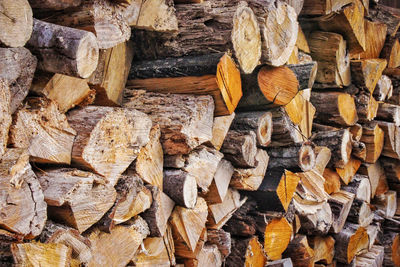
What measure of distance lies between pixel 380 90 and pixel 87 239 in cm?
303

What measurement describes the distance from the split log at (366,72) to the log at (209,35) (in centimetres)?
158

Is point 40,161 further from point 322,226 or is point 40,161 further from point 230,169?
point 322,226

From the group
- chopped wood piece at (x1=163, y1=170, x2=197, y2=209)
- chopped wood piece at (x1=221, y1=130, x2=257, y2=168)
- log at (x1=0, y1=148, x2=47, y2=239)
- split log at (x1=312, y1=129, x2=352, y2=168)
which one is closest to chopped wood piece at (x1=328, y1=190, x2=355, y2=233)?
split log at (x1=312, y1=129, x2=352, y2=168)

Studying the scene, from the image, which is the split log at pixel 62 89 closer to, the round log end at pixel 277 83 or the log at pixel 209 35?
the log at pixel 209 35

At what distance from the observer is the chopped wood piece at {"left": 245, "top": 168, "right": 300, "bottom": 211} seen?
2496 millimetres

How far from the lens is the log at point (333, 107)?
10.5 ft

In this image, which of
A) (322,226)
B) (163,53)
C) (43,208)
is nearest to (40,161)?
(43,208)

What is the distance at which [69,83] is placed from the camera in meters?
1.55

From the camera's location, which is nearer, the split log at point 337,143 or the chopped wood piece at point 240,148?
the chopped wood piece at point 240,148

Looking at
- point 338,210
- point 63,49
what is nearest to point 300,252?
point 338,210

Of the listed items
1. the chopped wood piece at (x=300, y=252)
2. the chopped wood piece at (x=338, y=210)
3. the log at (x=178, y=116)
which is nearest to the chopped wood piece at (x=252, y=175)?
the log at (x=178, y=116)

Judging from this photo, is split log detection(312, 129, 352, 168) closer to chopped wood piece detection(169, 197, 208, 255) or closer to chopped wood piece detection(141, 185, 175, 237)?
chopped wood piece detection(169, 197, 208, 255)

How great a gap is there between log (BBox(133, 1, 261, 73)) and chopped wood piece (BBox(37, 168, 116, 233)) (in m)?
0.79

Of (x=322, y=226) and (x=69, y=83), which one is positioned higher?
(x=69, y=83)
